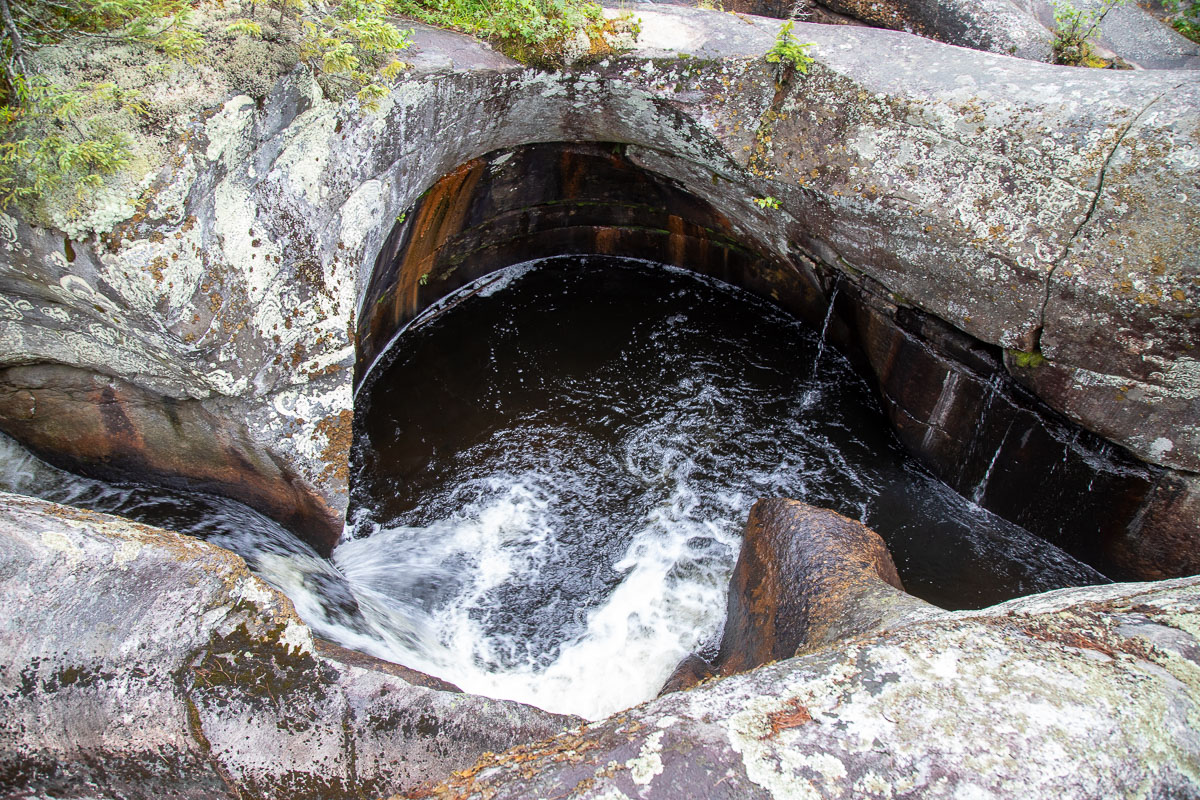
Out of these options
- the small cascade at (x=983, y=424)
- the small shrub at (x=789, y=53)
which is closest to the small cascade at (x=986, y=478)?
the small cascade at (x=983, y=424)

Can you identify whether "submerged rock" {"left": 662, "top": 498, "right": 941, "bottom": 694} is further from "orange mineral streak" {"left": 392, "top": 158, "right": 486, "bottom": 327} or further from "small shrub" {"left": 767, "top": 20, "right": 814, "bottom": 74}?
"orange mineral streak" {"left": 392, "top": 158, "right": 486, "bottom": 327}

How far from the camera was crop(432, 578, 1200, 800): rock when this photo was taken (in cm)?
181

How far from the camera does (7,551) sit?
2.48 metres

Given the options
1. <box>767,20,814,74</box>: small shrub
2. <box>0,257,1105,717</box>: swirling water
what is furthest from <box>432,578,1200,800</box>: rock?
<box>767,20,814,74</box>: small shrub

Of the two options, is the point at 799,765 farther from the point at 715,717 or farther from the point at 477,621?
the point at 477,621

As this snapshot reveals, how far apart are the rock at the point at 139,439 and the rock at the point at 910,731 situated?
2.81 m

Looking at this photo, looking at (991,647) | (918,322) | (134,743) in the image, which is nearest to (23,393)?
(134,743)

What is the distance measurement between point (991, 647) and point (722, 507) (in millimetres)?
3344

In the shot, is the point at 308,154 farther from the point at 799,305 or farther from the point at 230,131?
the point at 799,305

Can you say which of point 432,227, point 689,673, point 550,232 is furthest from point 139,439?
point 550,232

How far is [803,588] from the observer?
3555 mm

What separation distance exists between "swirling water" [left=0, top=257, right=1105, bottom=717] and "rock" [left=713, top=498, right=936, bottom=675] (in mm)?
833

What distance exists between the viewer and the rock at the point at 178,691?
7.65 ft

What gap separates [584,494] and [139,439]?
2.97m
